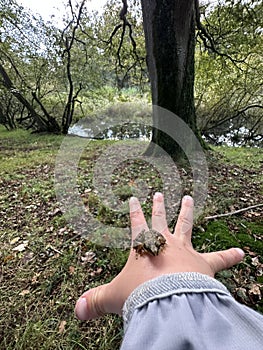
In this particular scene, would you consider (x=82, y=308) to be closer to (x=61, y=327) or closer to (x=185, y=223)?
(x=185, y=223)

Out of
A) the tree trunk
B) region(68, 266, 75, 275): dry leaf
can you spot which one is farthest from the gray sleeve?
the tree trunk

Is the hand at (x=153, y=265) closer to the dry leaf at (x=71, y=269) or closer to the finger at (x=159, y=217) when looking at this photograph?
the finger at (x=159, y=217)

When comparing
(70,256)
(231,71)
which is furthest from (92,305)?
(231,71)

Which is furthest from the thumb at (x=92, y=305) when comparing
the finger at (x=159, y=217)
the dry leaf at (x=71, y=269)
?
the dry leaf at (x=71, y=269)

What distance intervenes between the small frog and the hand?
15 mm

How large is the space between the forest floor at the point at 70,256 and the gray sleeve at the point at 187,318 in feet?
3.16

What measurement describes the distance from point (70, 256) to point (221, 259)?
1.44m

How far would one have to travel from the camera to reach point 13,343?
1.28 m

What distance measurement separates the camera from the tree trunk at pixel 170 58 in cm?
304

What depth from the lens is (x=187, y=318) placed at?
0.49m

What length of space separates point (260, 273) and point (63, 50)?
356 inches

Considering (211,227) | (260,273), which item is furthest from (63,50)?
(260,273)

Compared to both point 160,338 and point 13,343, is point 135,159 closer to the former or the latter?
point 13,343

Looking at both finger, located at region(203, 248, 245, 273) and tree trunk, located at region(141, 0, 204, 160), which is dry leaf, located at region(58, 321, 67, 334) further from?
tree trunk, located at region(141, 0, 204, 160)
